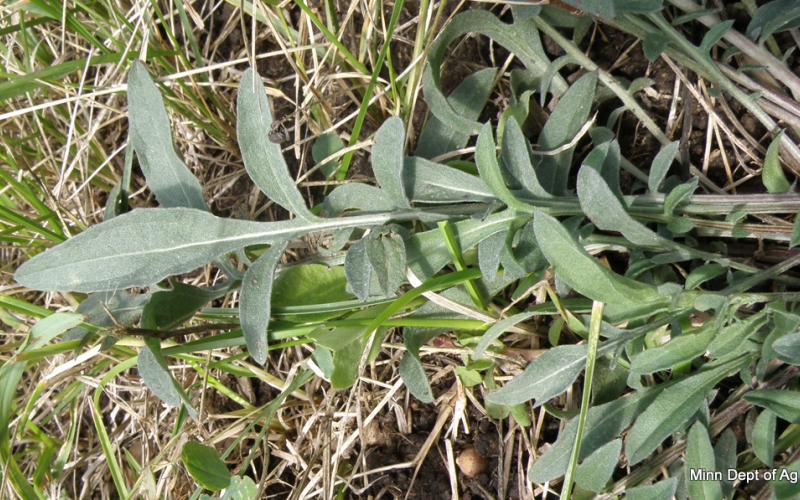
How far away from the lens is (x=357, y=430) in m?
1.56

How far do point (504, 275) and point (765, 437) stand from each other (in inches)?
20.3

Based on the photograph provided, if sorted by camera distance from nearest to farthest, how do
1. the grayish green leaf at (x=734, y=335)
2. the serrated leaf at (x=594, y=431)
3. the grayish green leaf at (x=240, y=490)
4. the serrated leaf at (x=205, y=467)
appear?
1. the grayish green leaf at (x=734, y=335)
2. the serrated leaf at (x=594, y=431)
3. the serrated leaf at (x=205, y=467)
4. the grayish green leaf at (x=240, y=490)

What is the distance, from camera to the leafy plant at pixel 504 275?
46.5 inches

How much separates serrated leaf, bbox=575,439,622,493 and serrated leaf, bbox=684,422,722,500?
121 mm

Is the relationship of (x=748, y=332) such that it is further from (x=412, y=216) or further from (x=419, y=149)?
(x=419, y=149)

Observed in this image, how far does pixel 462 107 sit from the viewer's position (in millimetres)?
1469

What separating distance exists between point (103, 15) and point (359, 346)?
3.67 feet

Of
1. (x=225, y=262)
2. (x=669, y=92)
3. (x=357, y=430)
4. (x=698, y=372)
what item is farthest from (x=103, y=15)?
(x=698, y=372)

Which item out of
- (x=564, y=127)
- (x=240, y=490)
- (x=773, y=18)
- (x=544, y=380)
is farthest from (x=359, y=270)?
(x=773, y=18)

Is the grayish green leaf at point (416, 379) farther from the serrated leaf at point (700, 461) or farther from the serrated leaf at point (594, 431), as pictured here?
the serrated leaf at point (700, 461)

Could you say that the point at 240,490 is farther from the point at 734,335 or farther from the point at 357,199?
the point at 734,335

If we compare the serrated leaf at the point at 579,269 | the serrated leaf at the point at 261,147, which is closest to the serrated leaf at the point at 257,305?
the serrated leaf at the point at 261,147

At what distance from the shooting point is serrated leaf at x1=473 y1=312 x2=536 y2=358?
1.26m

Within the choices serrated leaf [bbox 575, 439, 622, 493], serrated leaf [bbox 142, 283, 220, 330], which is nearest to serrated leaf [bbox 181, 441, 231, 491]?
serrated leaf [bbox 142, 283, 220, 330]
